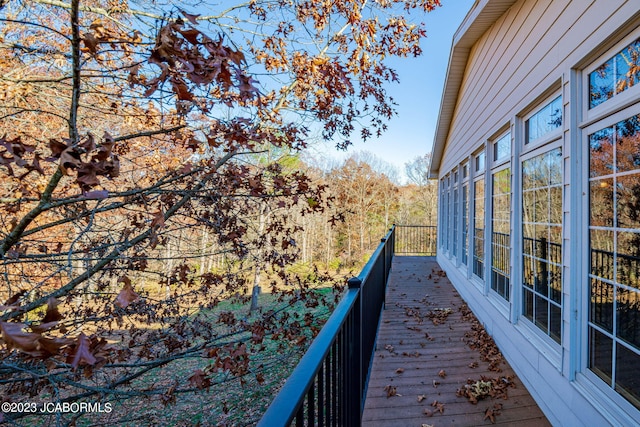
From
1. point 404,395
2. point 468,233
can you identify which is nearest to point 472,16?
point 468,233

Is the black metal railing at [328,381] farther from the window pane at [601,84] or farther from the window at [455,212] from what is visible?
the window at [455,212]

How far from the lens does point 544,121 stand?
3.01 m

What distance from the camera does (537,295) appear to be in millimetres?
3055

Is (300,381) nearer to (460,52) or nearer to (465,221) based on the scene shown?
(465,221)

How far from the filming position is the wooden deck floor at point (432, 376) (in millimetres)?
2594

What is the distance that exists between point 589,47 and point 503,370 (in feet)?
10.5

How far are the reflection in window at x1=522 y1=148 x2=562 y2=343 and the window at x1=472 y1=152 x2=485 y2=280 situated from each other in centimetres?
176

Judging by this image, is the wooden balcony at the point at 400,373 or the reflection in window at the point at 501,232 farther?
the reflection in window at the point at 501,232

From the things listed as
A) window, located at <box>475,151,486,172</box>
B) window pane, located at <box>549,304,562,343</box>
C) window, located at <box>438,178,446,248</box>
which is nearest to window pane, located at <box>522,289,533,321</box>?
window pane, located at <box>549,304,562,343</box>

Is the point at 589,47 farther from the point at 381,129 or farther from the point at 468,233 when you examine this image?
the point at 468,233

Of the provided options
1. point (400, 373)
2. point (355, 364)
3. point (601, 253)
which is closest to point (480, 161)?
point (601, 253)

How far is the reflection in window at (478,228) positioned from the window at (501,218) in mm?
637

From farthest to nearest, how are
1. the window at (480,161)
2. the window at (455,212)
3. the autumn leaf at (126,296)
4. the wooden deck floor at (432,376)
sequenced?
the window at (455,212)
the window at (480,161)
the wooden deck floor at (432,376)
the autumn leaf at (126,296)

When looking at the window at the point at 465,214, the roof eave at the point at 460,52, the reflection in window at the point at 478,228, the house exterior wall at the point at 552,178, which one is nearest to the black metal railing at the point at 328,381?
the house exterior wall at the point at 552,178
